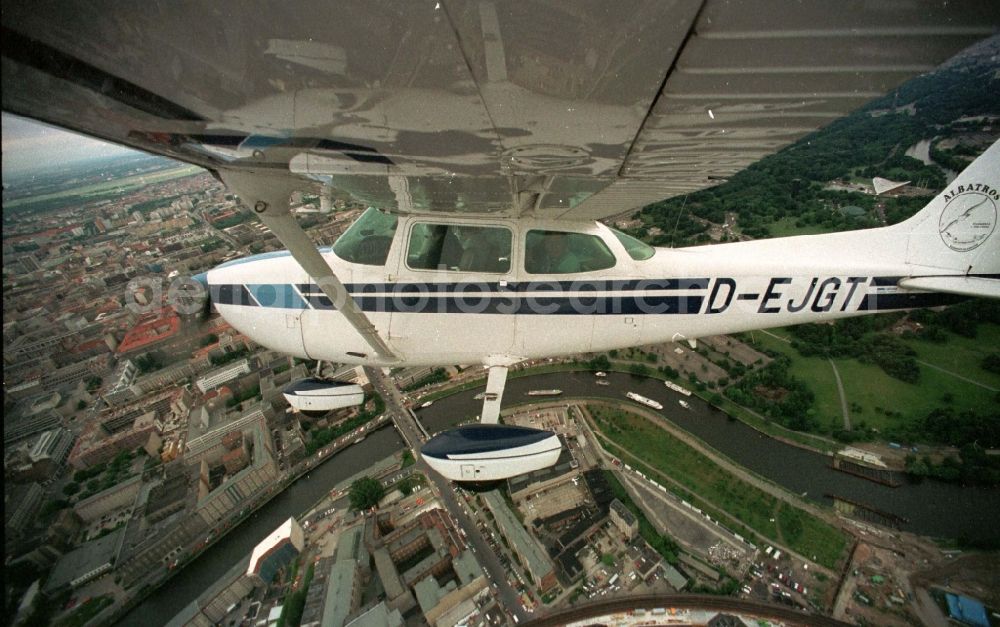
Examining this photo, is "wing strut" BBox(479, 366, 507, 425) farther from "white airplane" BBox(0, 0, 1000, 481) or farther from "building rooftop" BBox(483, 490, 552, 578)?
"building rooftop" BBox(483, 490, 552, 578)

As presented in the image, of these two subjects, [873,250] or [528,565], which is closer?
[873,250]

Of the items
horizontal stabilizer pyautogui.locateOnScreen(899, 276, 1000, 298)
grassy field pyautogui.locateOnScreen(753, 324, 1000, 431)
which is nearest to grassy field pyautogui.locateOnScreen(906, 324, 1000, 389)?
grassy field pyautogui.locateOnScreen(753, 324, 1000, 431)

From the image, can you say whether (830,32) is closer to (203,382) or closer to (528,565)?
(528,565)

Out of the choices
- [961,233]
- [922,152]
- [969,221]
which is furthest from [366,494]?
[922,152]

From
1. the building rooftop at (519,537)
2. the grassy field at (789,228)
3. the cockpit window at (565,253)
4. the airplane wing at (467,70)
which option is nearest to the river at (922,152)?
the grassy field at (789,228)

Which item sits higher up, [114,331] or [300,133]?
[300,133]

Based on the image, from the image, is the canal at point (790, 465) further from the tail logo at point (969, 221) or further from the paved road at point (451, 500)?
the tail logo at point (969, 221)

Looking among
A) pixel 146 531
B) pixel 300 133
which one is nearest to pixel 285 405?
pixel 146 531
